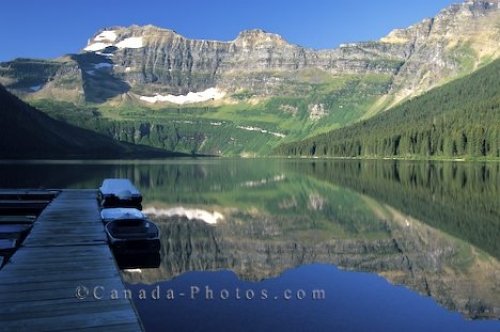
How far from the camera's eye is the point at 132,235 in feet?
123

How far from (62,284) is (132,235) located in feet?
50.1

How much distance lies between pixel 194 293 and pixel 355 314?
8.99m

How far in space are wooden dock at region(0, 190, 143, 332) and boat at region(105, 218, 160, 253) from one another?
94 centimetres

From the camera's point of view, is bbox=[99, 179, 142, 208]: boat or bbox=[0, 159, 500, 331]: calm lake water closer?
bbox=[0, 159, 500, 331]: calm lake water

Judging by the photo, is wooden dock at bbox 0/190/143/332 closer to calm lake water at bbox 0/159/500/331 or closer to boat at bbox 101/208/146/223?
boat at bbox 101/208/146/223

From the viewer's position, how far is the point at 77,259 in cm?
2800

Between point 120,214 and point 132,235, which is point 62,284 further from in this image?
point 120,214

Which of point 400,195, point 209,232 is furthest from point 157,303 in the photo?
point 400,195

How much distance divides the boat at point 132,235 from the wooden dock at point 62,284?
Answer: 941 mm

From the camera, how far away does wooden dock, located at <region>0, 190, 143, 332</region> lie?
17.7 m

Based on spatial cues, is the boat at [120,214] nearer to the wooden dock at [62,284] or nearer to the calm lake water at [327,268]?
the wooden dock at [62,284]

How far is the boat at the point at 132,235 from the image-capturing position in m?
36.5

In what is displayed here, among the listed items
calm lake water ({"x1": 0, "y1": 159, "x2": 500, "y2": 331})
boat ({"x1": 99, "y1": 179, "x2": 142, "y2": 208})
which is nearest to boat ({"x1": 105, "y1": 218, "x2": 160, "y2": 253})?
calm lake water ({"x1": 0, "y1": 159, "x2": 500, "y2": 331})

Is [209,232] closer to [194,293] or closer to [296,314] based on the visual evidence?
[194,293]
